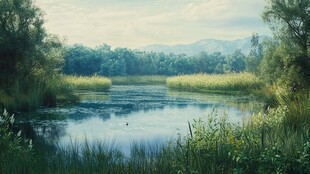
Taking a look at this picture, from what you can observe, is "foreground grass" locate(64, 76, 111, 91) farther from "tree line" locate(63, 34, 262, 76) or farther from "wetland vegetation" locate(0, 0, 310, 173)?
"tree line" locate(63, 34, 262, 76)

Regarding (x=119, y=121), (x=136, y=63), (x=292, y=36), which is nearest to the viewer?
(x=119, y=121)

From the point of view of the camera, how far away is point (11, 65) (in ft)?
91.2

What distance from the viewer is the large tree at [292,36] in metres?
29.7

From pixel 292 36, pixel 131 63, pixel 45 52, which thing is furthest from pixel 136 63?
pixel 292 36

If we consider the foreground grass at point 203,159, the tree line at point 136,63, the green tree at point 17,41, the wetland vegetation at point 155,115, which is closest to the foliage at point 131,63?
the tree line at point 136,63

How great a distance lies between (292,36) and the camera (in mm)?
31719

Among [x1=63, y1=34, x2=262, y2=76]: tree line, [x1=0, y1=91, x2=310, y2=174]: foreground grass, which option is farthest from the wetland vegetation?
[x1=63, y1=34, x2=262, y2=76]: tree line

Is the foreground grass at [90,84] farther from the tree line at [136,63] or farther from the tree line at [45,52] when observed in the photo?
the tree line at [136,63]

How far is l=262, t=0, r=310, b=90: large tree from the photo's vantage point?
29.7 m

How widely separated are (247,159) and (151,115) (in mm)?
17284

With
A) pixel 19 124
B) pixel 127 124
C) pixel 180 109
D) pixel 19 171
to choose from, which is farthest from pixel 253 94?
pixel 19 171

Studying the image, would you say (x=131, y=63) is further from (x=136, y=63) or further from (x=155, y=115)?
(x=155, y=115)

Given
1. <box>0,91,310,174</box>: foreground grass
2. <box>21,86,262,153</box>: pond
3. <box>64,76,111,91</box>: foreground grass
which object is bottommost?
<box>21,86,262,153</box>: pond

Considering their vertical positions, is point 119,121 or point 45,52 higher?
point 45,52
